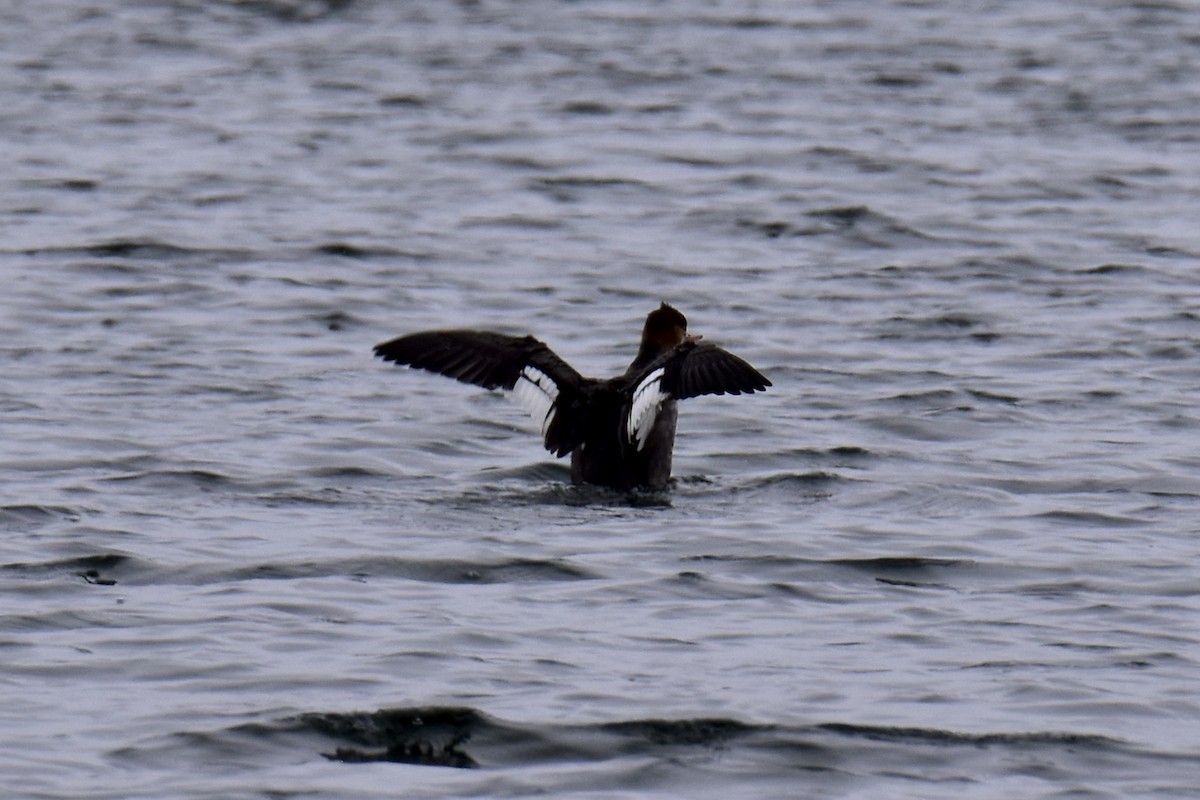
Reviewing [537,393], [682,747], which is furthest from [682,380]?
[682,747]

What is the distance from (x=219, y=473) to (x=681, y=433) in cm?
312

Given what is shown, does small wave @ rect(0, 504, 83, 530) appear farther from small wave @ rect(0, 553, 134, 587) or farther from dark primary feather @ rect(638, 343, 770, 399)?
dark primary feather @ rect(638, 343, 770, 399)

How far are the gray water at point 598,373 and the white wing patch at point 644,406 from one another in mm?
329

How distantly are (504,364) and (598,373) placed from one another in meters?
→ 3.06

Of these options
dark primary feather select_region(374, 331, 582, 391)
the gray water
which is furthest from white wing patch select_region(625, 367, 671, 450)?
dark primary feather select_region(374, 331, 582, 391)

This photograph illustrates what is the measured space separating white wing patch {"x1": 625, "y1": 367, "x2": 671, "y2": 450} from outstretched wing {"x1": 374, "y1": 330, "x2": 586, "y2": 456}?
330 millimetres

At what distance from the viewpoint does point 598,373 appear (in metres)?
15.0

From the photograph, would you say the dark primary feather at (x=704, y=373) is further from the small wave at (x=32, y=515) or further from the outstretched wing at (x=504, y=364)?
the small wave at (x=32, y=515)

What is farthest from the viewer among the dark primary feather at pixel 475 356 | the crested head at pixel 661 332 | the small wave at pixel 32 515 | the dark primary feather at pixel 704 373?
the crested head at pixel 661 332

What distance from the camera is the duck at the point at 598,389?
1143cm

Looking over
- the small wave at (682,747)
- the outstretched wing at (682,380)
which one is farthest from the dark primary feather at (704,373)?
the small wave at (682,747)

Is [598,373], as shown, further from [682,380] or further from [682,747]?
[682,747]

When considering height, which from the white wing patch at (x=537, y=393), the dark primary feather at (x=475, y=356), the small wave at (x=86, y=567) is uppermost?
the dark primary feather at (x=475, y=356)

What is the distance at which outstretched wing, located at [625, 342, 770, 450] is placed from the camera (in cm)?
1130
